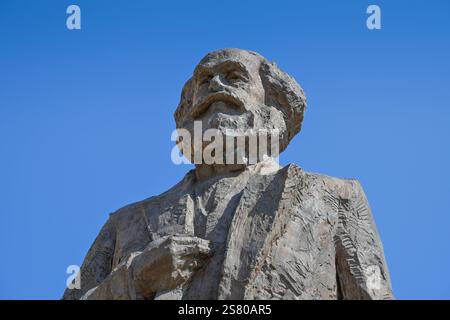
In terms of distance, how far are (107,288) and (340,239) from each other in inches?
86.0

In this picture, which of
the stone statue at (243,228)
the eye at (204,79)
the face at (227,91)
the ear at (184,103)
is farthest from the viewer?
the ear at (184,103)

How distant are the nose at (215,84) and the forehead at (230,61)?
0.18 metres

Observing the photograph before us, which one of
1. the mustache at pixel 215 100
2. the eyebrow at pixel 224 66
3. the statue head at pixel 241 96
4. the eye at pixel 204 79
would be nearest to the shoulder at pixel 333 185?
the statue head at pixel 241 96

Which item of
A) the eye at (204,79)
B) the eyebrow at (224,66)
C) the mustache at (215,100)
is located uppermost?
the eyebrow at (224,66)

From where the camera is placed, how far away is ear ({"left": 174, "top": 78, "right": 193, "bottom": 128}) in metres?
14.1

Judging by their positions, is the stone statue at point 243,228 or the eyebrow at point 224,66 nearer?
the stone statue at point 243,228

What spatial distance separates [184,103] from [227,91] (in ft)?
2.40

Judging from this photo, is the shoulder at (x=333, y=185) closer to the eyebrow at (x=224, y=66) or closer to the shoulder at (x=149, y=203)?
the shoulder at (x=149, y=203)

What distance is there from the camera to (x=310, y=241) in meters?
12.5

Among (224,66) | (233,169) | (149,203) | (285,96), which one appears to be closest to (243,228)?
(233,169)

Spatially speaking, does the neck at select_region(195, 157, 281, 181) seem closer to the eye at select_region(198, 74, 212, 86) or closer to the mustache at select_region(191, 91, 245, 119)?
the mustache at select_region(191, 91, 245, 119)

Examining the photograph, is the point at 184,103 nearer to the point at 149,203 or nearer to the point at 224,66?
the point at 224,66

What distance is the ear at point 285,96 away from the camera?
13953 mm
